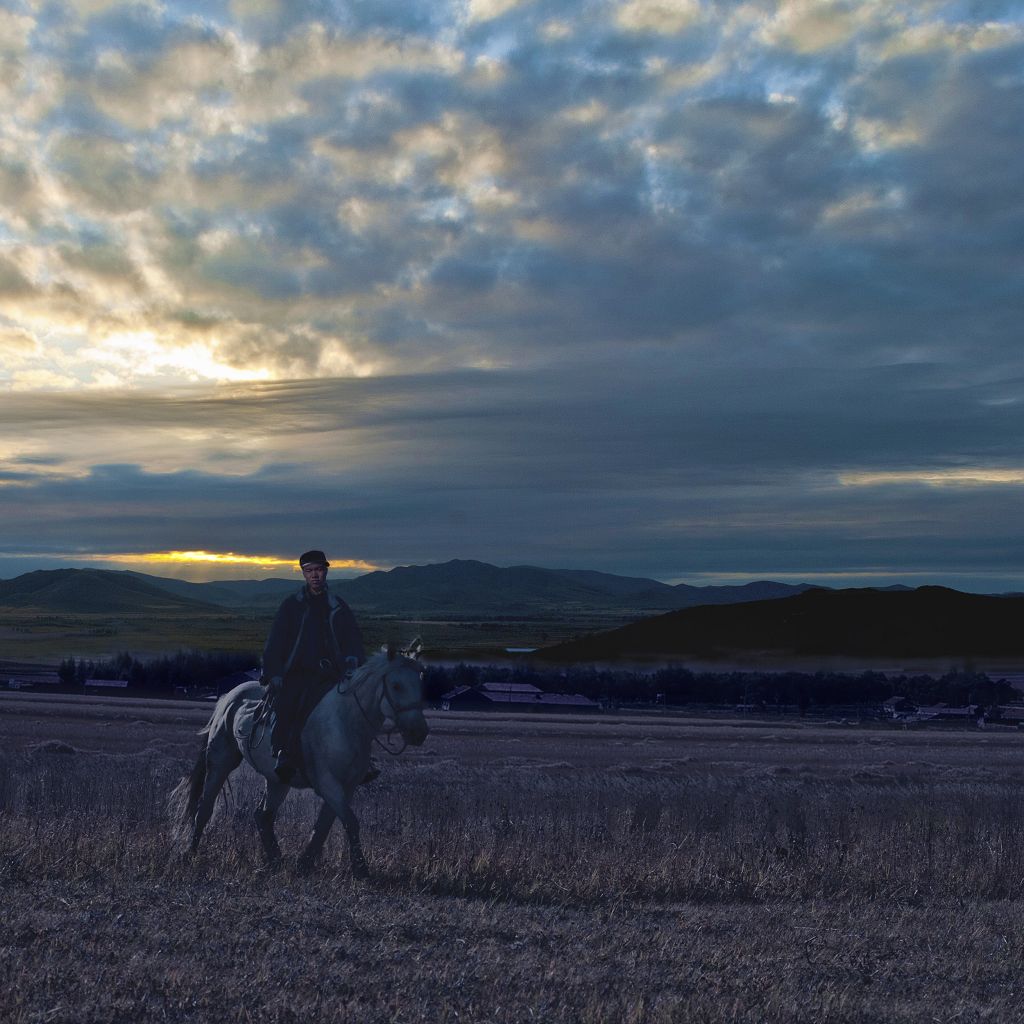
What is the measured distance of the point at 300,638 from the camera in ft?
42.2

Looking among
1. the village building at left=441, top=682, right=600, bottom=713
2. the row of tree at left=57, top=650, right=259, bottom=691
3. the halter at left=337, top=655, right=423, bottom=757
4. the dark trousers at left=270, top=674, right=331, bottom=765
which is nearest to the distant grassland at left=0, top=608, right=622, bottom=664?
the village building at left=441, top=682, right=600, bottom=713

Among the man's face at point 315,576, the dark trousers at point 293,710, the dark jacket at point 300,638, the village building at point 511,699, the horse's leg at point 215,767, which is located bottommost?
the village building at point 511,699

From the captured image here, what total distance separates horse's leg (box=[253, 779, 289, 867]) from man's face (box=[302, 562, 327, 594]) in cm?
216

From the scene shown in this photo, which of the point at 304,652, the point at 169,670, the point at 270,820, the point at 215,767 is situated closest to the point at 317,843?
the point at 270,820

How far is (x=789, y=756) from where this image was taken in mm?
44719

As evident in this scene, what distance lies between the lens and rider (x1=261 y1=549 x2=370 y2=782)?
1279 cm

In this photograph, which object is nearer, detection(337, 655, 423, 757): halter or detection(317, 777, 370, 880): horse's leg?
detection(317, 777, 370, 880): horse's leg

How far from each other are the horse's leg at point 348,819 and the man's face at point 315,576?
80.6 inches

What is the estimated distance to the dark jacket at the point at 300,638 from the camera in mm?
12828

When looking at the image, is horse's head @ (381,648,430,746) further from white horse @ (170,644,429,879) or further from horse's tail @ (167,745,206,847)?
horse's tail @ (167,745,206,847)

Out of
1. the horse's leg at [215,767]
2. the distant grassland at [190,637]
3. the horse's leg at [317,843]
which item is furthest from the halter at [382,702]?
the distant grassland at [190,637]

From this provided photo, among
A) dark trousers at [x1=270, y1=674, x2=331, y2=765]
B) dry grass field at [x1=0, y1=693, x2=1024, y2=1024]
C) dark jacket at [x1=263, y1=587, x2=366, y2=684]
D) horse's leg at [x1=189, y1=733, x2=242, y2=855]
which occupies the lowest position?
dry grass field at [x1=0, y1=693, x2=1024, y2=1024]

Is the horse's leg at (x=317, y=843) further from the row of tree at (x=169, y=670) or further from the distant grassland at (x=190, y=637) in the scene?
the distant grassland at (x=190, y=637)

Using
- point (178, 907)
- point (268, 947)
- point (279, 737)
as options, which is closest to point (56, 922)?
point (178, 907)
